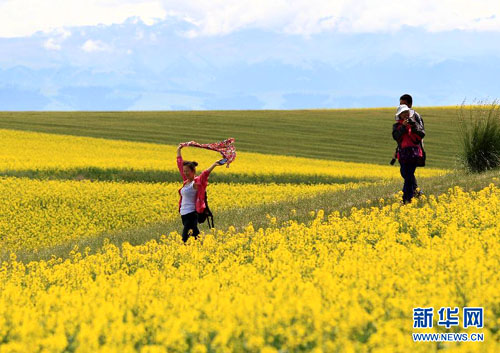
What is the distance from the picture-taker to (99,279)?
8.09 meters

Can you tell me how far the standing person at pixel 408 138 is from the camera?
13.5 m

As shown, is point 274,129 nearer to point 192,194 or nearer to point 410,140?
point 410,140

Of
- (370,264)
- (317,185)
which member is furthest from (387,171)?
(370,264)

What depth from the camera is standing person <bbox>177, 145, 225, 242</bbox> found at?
462 inches

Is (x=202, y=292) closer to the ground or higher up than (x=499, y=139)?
closer to the ground

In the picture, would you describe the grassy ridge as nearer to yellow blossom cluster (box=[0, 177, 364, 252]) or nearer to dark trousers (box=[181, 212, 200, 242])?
yellow blossom cluster (box=[0, 177, 364, 252])

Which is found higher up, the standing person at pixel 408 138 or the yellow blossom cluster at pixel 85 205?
the standing person at pixel 408 138

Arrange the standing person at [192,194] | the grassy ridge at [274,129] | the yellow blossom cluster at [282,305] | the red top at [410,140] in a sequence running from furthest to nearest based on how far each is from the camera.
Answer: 1. the grassy ridge at [274,129]
2. the red top at [410,140]
3. the standing person at [192,194]
4. the yellow blossom cluster at [282,305]

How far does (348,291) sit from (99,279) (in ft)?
10.9

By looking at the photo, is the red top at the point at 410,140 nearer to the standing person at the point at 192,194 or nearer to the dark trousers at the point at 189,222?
the standing person at the point at 192,194

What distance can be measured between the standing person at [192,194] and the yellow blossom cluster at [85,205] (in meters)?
7.14

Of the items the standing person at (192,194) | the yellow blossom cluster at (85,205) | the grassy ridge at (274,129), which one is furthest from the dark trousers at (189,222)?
the grassy ridge at (274,129)

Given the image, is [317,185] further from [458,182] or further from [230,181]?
[458,182]

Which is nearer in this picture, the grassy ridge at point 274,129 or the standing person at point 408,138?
the standing person at point 408,138
